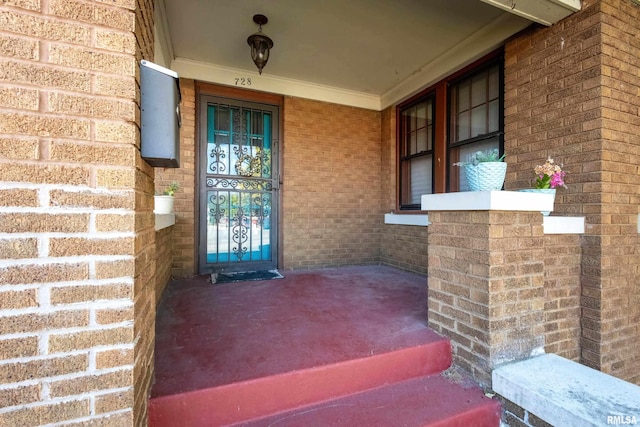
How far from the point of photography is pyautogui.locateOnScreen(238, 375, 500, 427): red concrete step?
1.45m

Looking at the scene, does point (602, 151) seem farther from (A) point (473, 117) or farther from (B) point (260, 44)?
(B) point (260, 44)

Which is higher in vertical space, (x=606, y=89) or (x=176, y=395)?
(x=606, y=89)

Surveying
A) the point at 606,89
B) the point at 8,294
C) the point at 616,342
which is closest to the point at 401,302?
the point at 616,342

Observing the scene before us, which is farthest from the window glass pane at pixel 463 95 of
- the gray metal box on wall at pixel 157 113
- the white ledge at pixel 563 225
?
the gray metal box on wall at pixel 157 113

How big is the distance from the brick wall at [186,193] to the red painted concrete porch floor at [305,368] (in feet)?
4.29

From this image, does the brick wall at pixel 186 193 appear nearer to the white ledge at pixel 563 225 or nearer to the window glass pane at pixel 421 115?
the window glass pane at pixel 421 115

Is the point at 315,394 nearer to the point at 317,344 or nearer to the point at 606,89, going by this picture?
the point at 317,344

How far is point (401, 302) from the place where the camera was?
2848 millimetres

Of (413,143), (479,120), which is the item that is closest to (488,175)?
(479,120)

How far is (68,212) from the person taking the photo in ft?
3.37

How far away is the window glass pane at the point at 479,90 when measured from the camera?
352 cm

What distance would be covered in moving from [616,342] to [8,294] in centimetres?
366

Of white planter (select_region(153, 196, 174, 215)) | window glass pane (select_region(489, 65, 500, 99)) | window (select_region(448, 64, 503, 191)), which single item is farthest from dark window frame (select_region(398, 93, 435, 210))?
white planter (select_region(153, 196, 174, 215))

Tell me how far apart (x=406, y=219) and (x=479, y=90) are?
1870 mm
